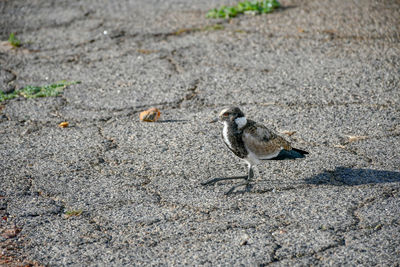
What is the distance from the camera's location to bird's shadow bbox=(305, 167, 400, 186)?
411 centimetres

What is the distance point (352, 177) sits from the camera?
4180 mm

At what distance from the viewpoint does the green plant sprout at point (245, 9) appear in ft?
26.9

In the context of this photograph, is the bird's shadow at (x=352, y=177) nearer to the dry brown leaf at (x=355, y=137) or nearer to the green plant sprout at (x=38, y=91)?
the dry brown leaf at (x=355, y=137)

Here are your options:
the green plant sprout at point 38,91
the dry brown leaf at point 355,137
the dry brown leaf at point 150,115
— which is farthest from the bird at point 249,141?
the green plant sprout at point 38,91

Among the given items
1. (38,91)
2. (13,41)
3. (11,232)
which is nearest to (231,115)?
(11,232)

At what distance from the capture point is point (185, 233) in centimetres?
354

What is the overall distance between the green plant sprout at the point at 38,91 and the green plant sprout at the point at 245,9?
290 centimetres

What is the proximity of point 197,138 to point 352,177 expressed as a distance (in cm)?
144

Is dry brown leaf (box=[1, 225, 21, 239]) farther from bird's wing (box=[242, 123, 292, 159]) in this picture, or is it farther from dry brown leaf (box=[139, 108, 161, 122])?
dry brown leaf (box=[139, 108, 161, 122])

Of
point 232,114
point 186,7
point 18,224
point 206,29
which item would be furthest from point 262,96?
point 186,7

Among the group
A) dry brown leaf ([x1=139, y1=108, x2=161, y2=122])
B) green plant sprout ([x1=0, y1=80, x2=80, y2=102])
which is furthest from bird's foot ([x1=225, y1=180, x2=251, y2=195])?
green plant sprout ([x1=0, y1=80, x2=80, y2=102])

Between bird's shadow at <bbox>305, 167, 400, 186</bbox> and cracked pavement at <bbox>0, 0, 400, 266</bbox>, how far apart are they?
0.02 metres

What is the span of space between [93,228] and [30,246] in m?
0.42

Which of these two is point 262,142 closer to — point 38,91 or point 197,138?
point 197,138
